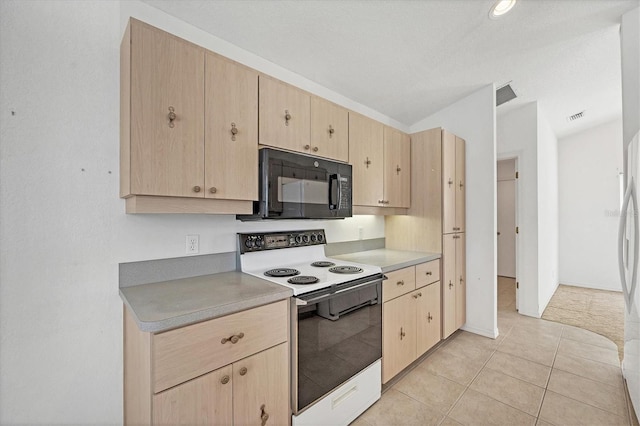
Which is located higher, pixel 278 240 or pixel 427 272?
pixel 278 240

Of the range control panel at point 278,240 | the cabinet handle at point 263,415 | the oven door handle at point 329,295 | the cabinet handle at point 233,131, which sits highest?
the cabinet handle at point 233,131

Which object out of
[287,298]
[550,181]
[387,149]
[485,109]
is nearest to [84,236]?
[287,298]

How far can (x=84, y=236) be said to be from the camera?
1425mm

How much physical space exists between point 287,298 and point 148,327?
2.08 feet

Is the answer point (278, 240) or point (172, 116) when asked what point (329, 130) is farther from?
point (172, 116)

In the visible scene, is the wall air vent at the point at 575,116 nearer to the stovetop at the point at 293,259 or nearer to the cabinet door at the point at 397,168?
the cabinet door at the point at 397,168

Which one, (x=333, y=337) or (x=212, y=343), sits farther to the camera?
(x=333, y=337)

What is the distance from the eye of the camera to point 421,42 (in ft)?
7.16

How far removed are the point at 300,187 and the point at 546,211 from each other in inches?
158

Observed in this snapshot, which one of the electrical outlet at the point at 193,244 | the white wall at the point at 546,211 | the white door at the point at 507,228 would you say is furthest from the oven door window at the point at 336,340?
the white door at the point at 507,228

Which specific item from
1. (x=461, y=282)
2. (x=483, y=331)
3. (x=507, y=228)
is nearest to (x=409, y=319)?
(x=461, y=282)

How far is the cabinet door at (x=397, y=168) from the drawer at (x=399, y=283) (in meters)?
0.69

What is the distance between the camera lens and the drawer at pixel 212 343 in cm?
107

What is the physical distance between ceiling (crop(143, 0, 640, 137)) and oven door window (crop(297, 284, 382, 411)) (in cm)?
177
